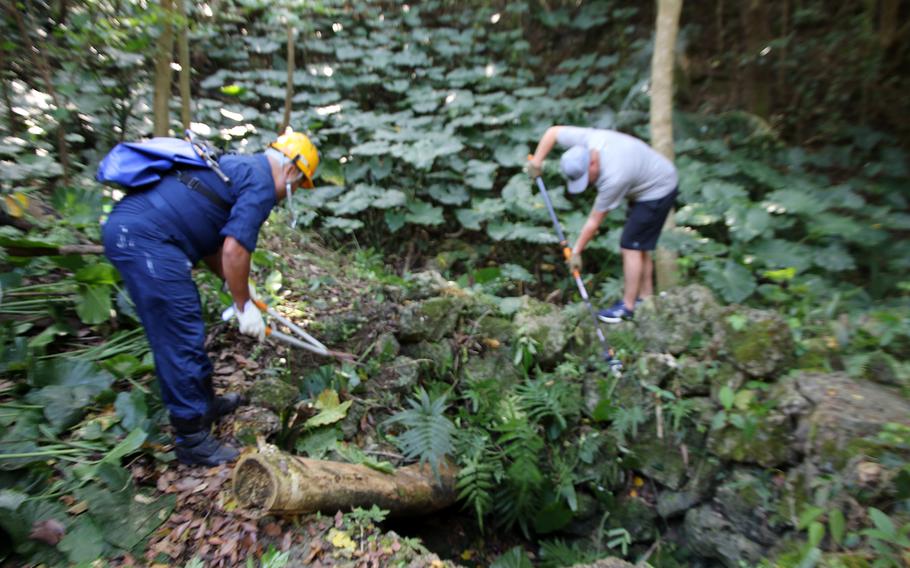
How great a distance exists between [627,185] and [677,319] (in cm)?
122

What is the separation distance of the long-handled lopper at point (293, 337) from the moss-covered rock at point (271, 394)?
284 millimetres

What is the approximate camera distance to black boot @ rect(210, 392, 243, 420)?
298 centimetres

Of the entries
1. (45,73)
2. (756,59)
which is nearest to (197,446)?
(45,73)

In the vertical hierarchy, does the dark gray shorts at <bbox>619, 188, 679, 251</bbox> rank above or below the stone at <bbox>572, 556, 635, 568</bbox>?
above

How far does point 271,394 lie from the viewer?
3.24 metres

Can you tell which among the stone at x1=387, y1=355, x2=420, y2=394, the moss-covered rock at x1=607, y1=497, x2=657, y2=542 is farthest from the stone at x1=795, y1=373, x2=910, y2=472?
the stone at x1=387, y1=355, x2=420, y2=394

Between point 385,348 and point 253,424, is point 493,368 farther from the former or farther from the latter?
point 253,424

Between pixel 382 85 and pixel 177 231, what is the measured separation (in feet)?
19.1

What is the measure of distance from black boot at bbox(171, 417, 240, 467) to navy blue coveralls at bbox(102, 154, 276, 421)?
47 mm

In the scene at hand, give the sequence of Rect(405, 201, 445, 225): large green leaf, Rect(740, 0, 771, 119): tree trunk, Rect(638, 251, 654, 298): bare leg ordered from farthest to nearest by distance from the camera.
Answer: Rect(740, 0, 771, 119): tree trunk < Rect(405, 201, 445, 225): large green leaf < Rect(638, 251, 654, 298): bare leg

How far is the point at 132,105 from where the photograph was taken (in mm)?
5848

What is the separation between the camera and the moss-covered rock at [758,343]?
375cm

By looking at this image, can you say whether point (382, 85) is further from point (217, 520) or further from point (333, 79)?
point (217, 520)

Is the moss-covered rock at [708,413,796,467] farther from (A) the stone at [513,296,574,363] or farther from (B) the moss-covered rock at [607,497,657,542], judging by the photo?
(A) the stone at [513,296,574,363]
